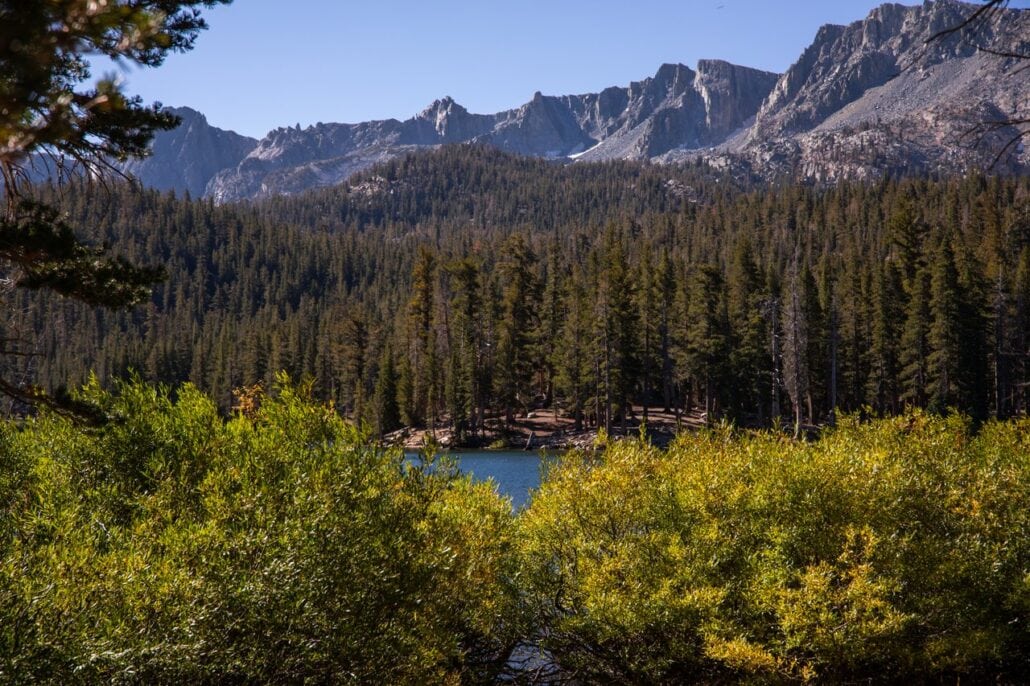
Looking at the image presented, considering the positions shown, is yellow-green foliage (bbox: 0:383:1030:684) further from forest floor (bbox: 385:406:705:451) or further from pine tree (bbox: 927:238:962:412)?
pine tree (bbox: 927:238:962:412)

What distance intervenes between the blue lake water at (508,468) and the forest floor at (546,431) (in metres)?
2.57

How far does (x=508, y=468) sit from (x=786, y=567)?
42.0 meters

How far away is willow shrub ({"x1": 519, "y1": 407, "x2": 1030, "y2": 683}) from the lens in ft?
51.9

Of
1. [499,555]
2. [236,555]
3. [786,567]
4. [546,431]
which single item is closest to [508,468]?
[546,431]

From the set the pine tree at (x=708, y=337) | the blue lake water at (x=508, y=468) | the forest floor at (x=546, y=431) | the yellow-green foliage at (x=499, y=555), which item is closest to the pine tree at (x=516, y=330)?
the forest floor at (x=546, y=431)

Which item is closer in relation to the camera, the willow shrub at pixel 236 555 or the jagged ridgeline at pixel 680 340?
the willow shrub at pixel 236 555

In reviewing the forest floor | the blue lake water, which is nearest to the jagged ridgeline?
the forest floor

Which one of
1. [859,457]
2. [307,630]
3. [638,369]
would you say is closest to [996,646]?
[859,457]

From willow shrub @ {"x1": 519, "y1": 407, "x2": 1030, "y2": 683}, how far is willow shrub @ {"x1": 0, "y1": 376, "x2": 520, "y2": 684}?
1.97 m

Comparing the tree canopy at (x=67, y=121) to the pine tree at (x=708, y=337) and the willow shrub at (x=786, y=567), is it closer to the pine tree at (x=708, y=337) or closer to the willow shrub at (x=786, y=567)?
the willow shrub at (x=786, y=567)

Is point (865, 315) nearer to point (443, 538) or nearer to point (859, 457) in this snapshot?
point (859, 457)

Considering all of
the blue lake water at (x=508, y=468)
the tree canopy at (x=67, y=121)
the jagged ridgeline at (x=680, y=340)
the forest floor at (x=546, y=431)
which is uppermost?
the tree canopy at (x=67, y=121)

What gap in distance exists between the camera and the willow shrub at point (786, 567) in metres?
15.8

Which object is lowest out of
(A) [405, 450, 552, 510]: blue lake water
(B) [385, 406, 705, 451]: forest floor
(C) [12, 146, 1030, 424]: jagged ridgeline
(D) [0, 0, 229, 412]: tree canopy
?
(B) [385, 406, 705, 451]: forest floor
